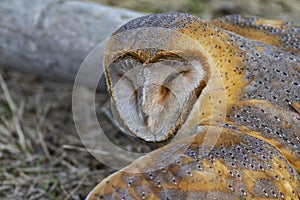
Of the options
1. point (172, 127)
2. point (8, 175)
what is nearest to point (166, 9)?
point (8, 175)

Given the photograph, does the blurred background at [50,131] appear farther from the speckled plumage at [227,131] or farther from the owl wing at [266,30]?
the speckled plumage at [227,131]

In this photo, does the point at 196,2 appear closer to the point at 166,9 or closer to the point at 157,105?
the point at 166,9

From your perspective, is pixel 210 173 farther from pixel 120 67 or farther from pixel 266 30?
pixel 266 30

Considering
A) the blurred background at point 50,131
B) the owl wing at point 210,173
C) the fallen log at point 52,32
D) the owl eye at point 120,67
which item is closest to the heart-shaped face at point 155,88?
the owl eye at point 120,67

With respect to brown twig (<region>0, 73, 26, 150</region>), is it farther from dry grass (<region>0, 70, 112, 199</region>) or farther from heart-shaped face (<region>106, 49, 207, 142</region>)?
heart-shaped face (<region>106, 49, 207, 142</region>)

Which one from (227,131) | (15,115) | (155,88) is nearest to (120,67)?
(155,88)

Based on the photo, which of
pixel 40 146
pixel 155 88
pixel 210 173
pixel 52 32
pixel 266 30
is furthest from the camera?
pixel 52 32
